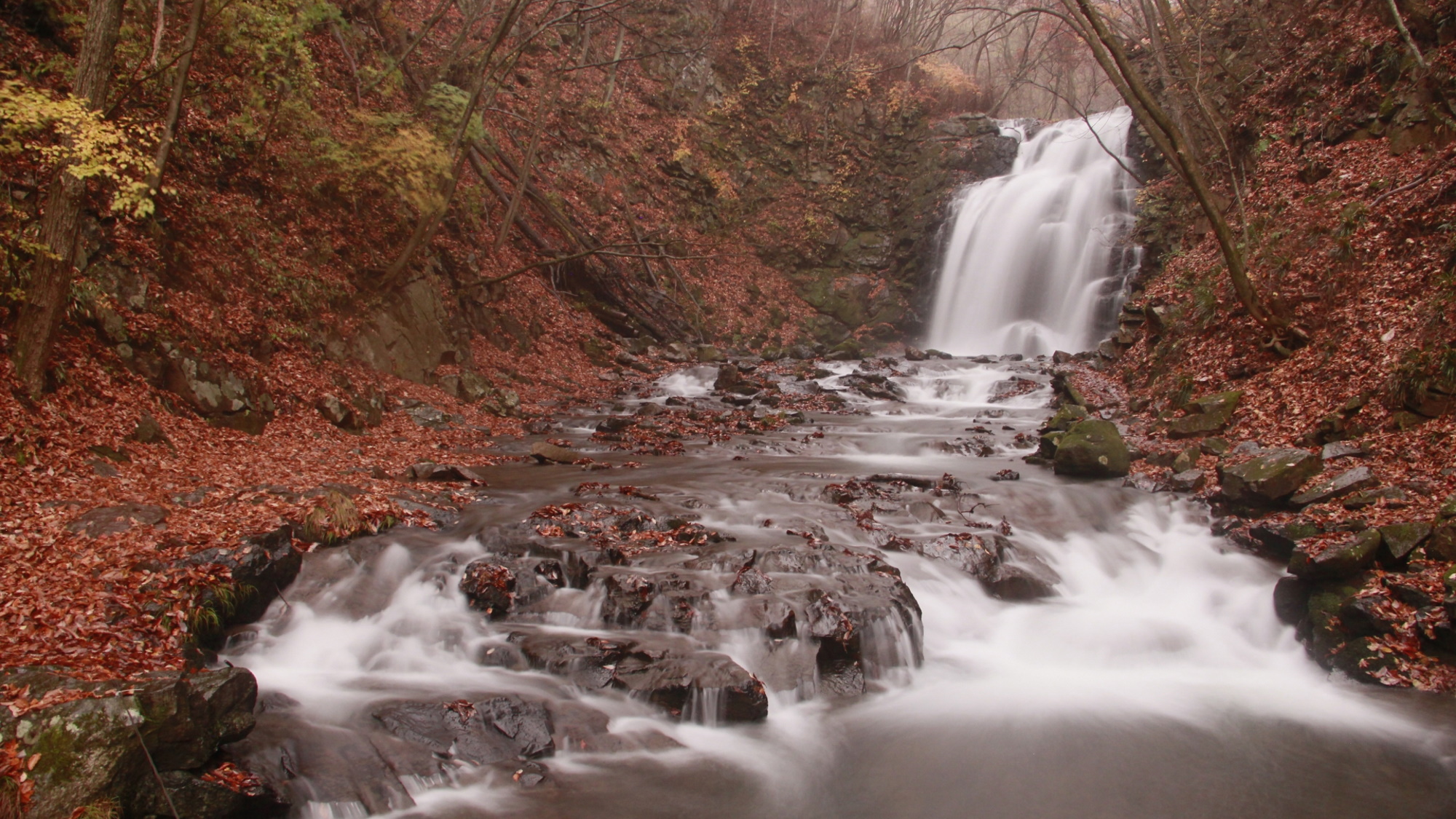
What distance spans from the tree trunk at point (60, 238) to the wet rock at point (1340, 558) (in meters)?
10.9

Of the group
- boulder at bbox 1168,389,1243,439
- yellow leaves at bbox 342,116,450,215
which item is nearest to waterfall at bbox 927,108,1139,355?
boulder at bbox 1168,389,1243,439

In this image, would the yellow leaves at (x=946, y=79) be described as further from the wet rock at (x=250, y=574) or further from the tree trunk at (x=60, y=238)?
the wet rock at (x=250, y=574)

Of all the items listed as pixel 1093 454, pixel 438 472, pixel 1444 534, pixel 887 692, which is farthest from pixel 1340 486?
pixel 438 472

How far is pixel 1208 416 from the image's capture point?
33.0 ft

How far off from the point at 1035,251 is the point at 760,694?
21877mm

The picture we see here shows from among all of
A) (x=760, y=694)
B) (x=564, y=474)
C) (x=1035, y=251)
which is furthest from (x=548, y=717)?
(x=1035, y=251)

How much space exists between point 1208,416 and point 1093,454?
1582 millimetres

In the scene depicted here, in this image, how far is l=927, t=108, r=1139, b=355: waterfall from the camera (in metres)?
21.5

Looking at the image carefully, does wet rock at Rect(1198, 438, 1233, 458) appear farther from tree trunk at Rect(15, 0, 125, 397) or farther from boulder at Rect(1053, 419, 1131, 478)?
tree trunk at Rect(15, 0, 125, 397)

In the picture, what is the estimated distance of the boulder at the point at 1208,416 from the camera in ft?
32.5

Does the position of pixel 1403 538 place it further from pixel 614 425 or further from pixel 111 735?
pixel 614 425

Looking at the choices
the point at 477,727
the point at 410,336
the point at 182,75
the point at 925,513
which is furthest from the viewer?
the point at 410,336

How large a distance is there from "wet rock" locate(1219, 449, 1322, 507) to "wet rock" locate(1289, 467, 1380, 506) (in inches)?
7.6

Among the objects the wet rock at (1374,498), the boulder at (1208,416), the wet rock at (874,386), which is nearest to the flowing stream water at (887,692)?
the wet rock at (1374,498)
